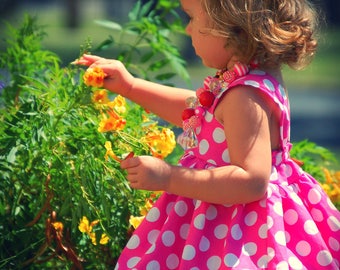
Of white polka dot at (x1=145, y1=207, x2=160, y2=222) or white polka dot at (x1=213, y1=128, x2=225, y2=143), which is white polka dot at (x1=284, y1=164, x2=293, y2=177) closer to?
white polka dot at (x1=213, y1=128, x2=225, y2=143)

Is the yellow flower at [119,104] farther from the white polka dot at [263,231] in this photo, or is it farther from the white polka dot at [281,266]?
the white polka dot at [281,266]

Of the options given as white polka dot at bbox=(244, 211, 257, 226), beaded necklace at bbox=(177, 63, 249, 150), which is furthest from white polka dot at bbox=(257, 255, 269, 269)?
beaded necklace at bbox=(177, 63, 249, 150)

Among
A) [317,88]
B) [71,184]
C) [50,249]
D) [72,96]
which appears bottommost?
[317,88]

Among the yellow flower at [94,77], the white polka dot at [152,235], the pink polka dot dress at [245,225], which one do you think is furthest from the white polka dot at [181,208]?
the yellow flower at [94,77]

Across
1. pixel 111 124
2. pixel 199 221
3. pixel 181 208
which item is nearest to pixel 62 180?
pixel 111 124

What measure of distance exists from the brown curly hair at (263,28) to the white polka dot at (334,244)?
55 centimetres

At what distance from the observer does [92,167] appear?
10.8 ft

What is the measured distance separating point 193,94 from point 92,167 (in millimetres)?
417

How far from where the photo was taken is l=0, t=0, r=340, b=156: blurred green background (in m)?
9.60

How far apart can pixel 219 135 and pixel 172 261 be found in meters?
0.40

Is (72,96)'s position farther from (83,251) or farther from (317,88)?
(317,88)

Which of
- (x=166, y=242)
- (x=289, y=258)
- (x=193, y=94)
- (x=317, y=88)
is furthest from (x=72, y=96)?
(x=317, y=88)

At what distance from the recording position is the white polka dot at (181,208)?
9.78 ft

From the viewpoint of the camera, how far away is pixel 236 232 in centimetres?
286
